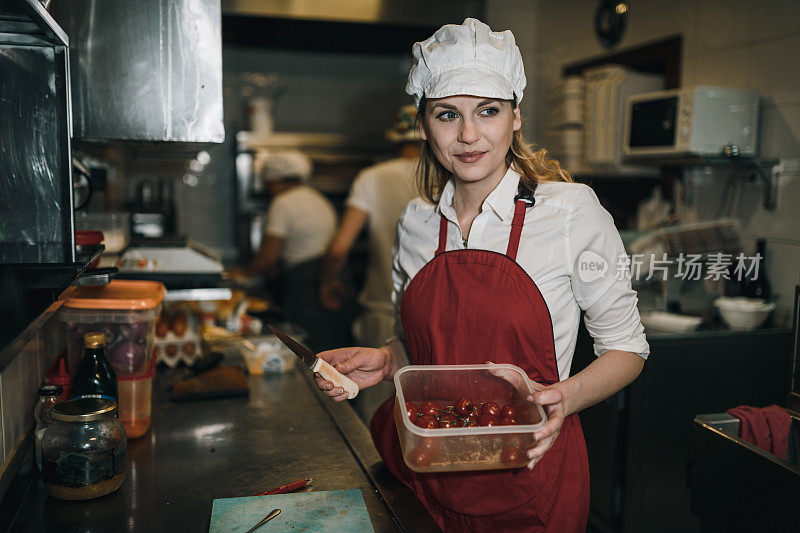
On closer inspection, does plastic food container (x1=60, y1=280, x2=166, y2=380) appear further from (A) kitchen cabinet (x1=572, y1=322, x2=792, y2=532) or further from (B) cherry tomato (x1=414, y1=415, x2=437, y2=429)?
(A) kitchen cabinet (x1=572, y1=322, x2=792, y2=532)

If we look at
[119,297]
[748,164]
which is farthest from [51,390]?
[748,164]

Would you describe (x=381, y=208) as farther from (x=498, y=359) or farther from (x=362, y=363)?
(x=498, y=359)

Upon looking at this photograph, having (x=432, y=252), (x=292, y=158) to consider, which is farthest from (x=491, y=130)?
(x=292, y=158)

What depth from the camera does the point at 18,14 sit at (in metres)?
1.05

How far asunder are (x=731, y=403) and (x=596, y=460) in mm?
847

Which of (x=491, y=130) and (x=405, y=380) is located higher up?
(x=491, y=130)

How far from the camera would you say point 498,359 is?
53.5 inches

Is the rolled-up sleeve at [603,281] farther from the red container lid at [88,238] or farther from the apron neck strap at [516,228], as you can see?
the red container lid at [88,238]

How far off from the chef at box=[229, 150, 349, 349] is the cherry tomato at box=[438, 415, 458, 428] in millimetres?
2983

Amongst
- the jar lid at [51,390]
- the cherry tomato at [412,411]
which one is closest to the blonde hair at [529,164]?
the cherry tomato at [412,411]

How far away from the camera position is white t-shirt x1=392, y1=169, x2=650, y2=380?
133 cm

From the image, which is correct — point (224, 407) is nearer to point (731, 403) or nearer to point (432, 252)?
point (432, 252)

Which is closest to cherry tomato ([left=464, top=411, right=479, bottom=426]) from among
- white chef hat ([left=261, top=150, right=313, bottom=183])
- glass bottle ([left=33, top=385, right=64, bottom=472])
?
glass bottle ([left=33, top=385, right=64, bottom=472])

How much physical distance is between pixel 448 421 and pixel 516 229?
1.48 feet
